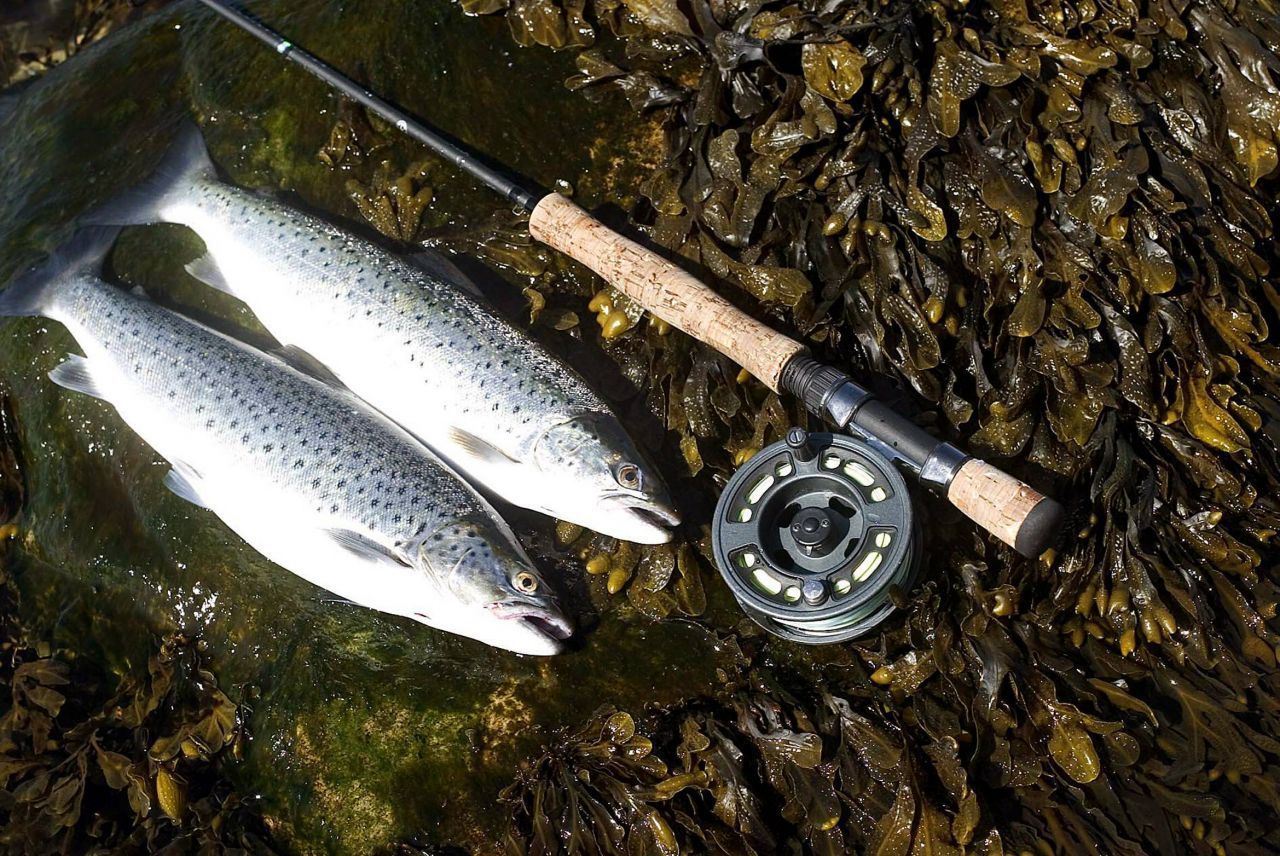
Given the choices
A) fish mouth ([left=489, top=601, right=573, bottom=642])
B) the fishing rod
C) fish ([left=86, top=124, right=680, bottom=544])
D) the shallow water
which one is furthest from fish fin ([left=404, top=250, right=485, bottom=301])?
fish mouth ([left=489, top=601, right=573, bottom=642])

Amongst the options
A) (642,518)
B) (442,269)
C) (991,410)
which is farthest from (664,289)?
(991,410)


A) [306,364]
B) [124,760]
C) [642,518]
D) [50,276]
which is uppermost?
[50,276]

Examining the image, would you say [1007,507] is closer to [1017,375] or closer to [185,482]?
[1017,375]

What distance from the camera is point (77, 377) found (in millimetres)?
4855

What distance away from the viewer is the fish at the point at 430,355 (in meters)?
4.29

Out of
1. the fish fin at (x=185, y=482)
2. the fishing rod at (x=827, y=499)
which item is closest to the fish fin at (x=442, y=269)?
the fishing rod at (x=827, y=499)

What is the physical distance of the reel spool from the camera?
370 cm

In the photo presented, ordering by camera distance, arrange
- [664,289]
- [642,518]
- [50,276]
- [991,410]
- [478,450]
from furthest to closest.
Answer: [50,276] < [478,450] < [664,289] < [642,518] < [991,410]

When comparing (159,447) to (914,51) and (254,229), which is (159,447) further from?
(914,51)

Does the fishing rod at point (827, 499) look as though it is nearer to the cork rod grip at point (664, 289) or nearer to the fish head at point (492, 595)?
the cork rod grip at point (664, 289)

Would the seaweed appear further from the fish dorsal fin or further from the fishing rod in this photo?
the fishing rod

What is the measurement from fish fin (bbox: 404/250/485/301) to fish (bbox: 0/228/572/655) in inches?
27.0

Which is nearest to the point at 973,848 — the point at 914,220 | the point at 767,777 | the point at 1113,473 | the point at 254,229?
the point at 767,777

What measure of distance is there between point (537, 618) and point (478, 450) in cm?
76
